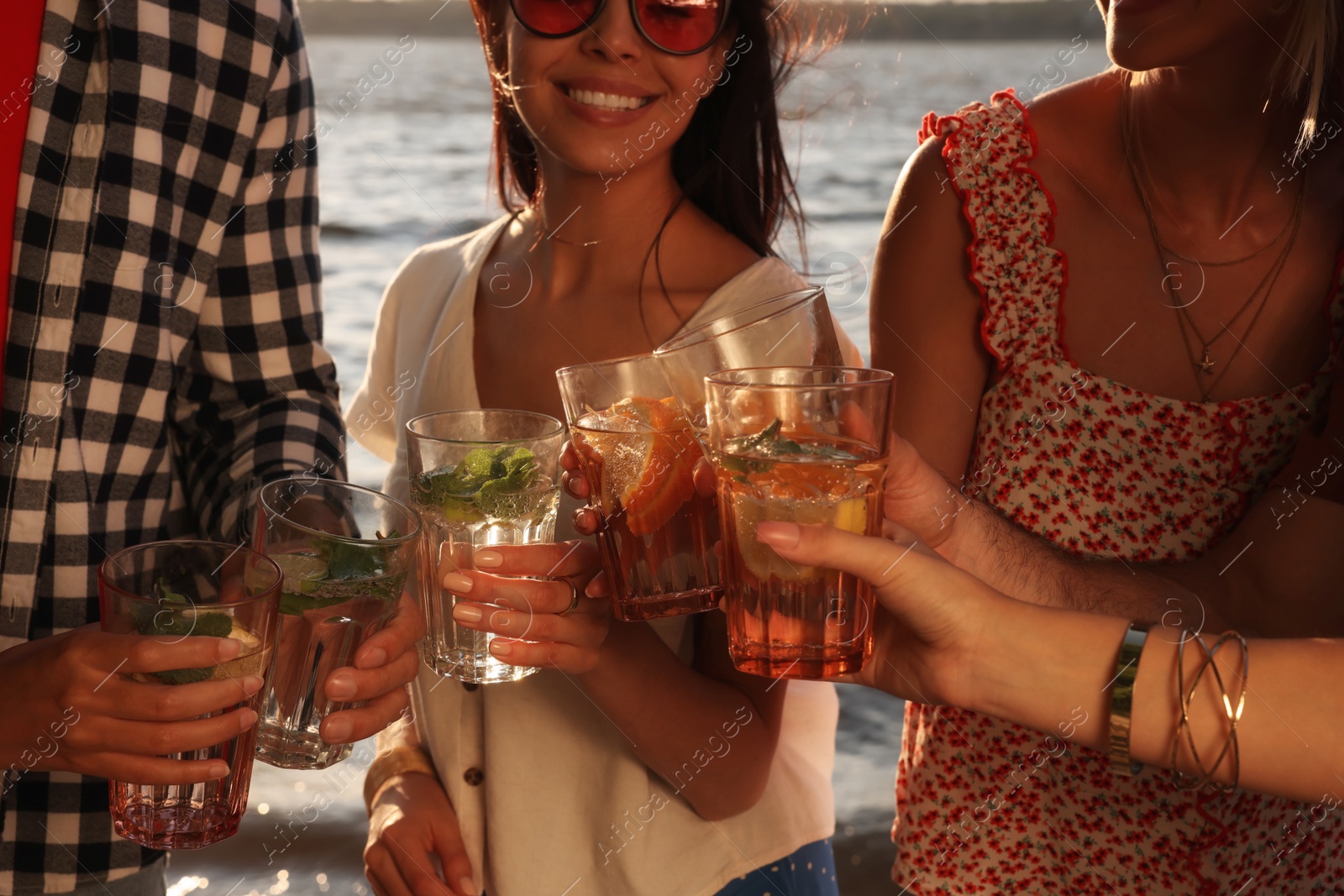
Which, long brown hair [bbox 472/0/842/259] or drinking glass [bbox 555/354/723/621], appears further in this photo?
long brown hair [bbox 472/0/842/259]

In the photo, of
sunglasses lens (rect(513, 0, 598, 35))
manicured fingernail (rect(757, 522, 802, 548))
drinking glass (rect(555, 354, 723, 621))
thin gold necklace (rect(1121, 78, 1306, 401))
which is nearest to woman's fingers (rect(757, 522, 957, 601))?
manicured fingernail (rect(757, 522, 802, 548))

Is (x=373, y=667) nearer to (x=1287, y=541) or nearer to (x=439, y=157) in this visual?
(x=1287, y=541)

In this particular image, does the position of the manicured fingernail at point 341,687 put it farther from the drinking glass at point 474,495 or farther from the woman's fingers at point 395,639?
the drinking glass at point 474,495

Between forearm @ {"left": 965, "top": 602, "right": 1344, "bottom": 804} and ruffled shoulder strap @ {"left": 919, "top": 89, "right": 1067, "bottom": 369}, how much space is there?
2.19ft

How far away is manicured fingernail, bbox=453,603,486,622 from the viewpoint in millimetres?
1817

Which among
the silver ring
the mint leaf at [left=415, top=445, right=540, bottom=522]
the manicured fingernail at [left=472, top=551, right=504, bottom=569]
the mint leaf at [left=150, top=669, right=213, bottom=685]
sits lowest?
the silver ring

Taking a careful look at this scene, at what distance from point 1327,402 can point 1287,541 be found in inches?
10.1

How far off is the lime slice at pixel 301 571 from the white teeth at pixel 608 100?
1100 millimetres

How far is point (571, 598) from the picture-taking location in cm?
188

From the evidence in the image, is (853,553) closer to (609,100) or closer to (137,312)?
(609,100)

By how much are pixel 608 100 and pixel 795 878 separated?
1541 millimetres

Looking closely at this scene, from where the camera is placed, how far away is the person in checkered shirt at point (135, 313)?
2.02m

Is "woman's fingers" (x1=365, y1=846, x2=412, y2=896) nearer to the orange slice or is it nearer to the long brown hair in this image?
the orange slice

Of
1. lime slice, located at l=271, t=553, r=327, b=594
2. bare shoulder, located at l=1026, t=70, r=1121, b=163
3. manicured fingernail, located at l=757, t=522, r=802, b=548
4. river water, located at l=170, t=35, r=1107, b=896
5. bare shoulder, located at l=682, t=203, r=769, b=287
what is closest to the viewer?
manicured fingernail, located at l=757, t=522, r=802, b=548
